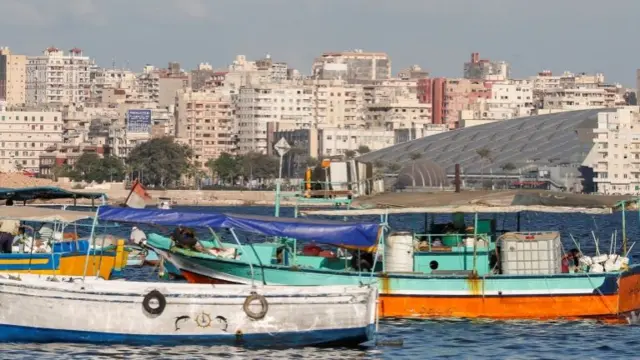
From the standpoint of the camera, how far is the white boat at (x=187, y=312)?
34062 millimetres

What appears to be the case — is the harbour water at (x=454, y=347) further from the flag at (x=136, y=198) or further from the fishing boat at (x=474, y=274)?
the flag at (x=136, y=198)

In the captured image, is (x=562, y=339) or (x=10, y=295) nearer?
(x=10, y=295)

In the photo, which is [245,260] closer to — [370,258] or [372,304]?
[370,258]

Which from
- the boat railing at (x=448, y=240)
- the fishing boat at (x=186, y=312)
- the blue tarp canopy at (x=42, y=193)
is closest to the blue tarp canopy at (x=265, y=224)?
the fishing boat at (x=186, y=312)

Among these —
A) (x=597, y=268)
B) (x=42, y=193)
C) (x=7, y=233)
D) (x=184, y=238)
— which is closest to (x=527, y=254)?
(x=597, y=268)

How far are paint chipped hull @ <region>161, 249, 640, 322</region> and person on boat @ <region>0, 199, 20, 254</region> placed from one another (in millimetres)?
5522

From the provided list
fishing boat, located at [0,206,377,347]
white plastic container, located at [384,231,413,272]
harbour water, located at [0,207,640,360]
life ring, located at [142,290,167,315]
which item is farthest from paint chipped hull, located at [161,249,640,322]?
life ring, located at [142,290,167,315]

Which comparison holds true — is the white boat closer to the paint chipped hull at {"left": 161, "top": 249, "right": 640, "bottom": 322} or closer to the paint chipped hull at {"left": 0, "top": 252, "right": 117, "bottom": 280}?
the paint chipped hull at {"left": 161, "top": 249, "right": 640, "bottom": 322}

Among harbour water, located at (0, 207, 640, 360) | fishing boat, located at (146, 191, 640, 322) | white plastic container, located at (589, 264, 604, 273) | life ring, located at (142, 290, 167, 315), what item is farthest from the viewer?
white plastic container, located at (589, 264, 604, 273)

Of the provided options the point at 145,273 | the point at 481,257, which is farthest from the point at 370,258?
the point at 145,273

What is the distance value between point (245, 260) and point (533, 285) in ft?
20.8

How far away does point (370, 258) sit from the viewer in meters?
40.2

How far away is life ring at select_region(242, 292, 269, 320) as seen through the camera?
A: 1340 inches

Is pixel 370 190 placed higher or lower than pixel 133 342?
higher
